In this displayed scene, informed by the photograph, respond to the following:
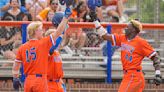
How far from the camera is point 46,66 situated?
7543mm

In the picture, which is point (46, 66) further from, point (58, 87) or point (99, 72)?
point (99, 72)

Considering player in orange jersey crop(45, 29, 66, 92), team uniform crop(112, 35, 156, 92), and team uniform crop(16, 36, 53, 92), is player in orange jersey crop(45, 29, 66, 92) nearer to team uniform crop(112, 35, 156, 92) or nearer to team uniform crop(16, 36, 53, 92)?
team uniform crop(16, 36, 53, 92)

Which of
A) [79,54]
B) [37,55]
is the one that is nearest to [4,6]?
[79,54]

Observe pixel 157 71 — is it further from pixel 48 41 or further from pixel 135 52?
pixel 48 41

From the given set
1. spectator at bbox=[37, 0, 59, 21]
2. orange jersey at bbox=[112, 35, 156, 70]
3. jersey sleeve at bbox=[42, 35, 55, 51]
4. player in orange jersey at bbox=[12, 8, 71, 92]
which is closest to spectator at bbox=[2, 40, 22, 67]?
spectator at bbox=[37, 0, 59, 21]

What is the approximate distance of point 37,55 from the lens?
24.4 ft

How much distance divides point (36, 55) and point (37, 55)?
14 millimetres

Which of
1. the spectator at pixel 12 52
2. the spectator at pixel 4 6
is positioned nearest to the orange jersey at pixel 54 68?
the spectator at pixel 12 52

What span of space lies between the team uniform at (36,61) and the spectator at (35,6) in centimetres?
398

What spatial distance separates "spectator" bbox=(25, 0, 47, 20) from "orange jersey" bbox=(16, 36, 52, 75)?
398cm

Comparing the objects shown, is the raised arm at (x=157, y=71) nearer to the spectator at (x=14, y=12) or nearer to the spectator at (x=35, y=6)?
the spectator at (x=14, y=12)

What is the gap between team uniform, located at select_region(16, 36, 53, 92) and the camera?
741cm

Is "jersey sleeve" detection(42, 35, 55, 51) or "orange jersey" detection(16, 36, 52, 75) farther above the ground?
"jersey sleeve" detection(42, 35, 55, 51)

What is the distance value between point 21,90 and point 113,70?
190cm
